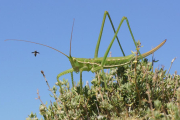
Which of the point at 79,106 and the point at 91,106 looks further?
the point at 91,106

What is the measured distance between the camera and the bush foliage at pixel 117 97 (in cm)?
340

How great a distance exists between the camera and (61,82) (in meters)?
4.23

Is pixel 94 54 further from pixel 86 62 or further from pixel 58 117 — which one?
pixel 58 117

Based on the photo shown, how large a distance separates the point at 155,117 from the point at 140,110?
3.58ft

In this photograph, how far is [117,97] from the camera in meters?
3.58

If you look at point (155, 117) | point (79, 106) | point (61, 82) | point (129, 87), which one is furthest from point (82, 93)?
point (155, 117)

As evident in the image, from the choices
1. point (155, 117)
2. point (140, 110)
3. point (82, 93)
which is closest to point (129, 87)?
point (140, 110)

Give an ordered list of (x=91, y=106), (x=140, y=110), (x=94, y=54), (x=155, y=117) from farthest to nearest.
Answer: (x=94, y=54) → (x=91, y=106) → (x=140, y=110) → (x=155, y=117)

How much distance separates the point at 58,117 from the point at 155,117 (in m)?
2.10

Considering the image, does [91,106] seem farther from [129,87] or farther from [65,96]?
[129,87]

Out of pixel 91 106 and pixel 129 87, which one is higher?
pixel 129 87

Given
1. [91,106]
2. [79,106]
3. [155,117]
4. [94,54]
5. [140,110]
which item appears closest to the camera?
[155,117]

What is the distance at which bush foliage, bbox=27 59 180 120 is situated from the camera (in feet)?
11.2

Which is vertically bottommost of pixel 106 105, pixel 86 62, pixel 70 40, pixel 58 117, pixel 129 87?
pixel 58 117
